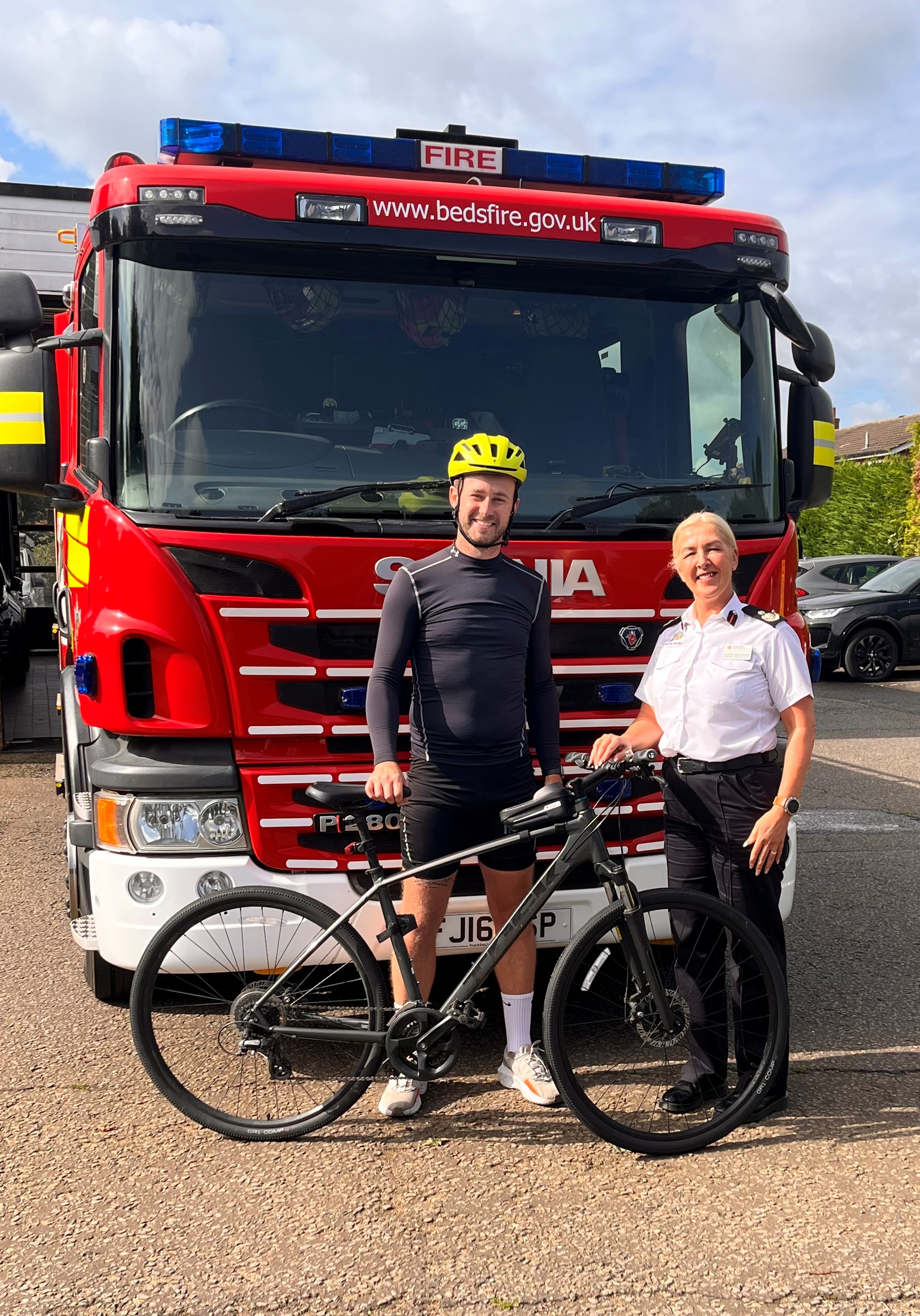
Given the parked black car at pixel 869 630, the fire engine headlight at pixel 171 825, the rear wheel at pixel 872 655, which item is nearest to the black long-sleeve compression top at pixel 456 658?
the fire engine headlight at pixel 171 825

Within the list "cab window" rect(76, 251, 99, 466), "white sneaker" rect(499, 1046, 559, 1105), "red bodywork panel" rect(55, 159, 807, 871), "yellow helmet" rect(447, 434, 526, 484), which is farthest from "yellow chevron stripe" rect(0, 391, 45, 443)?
"white sneaker" rect(499, 1046, 559, 1105)

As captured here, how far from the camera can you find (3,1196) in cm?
303

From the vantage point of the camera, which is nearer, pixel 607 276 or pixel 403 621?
pixel 403 621

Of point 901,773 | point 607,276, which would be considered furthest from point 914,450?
point 607,276

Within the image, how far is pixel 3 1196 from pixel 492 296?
3.07 metres

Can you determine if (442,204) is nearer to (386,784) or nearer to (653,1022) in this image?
(386,784)

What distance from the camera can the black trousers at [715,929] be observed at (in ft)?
11.2

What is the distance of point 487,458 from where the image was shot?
330cm

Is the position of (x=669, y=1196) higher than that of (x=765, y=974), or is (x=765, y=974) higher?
(x=765, y=974)

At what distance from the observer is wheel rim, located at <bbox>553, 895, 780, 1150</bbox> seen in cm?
325

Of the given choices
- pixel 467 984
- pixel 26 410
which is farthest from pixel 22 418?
pixel 467 984

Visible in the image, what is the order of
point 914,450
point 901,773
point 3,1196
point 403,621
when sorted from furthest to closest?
point 914,450
point 901,773
point 403,621
point 3,1196

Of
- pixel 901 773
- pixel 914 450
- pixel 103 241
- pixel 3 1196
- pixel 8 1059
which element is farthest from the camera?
pixel 914 450

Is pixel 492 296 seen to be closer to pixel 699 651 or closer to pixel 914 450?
pixel 699 651
